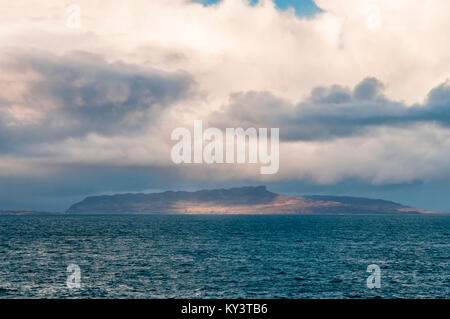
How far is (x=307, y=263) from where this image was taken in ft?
308

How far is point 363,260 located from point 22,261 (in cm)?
7244

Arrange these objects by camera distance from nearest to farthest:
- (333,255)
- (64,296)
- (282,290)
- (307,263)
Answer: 1. (64,296)
2. (282,290)
3. (307,263)
4. (333,255)

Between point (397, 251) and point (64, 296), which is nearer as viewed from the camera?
point (64, 296)

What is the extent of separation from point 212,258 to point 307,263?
20971mm
